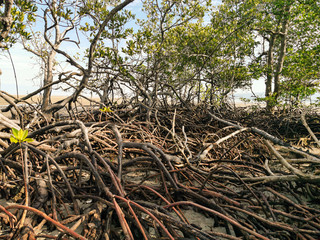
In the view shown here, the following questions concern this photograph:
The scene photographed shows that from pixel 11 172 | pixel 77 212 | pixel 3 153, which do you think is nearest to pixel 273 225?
pixel 77 212

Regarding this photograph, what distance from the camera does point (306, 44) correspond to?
23.5 ft

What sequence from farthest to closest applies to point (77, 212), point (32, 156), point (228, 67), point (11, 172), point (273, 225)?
point (228, 67) → point (32, 156) → point (11, 172) → point (77, 212) → point (273, 225)

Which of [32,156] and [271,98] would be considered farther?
[271,98]

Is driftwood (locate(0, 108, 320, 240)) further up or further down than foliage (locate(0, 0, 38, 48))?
further down

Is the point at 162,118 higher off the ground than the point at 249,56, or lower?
lower

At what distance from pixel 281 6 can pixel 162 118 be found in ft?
16.4

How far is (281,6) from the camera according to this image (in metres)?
5.51

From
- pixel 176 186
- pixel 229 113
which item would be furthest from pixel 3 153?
pixel 229 113

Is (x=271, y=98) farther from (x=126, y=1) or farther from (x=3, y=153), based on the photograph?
(x=3, y=153)

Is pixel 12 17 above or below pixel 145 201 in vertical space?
above

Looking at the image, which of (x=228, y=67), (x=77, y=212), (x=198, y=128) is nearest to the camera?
(x=77, y=212)

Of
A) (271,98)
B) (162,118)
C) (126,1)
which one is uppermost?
(126,1)

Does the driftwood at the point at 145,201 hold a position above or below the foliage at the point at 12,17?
below

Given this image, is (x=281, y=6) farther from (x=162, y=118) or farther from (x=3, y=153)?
(x=3, y=153)
